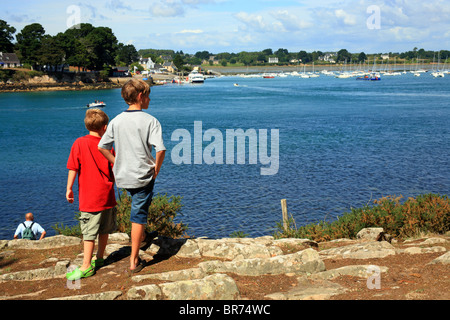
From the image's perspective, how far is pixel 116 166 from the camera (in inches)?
230

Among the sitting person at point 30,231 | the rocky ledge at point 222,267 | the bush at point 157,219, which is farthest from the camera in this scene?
the sitting person at point 30,231

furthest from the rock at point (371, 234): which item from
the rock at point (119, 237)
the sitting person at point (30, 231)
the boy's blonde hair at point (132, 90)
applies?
the sitting person at point (30, 231)

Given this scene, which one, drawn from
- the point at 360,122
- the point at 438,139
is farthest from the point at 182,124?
the point at 438,139

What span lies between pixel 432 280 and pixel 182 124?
160ft

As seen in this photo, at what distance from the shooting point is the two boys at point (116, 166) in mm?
5727

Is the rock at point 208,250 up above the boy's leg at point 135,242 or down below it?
below

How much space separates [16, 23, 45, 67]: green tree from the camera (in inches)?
4937

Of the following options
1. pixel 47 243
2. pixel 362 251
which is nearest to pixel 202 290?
pixel 362 251

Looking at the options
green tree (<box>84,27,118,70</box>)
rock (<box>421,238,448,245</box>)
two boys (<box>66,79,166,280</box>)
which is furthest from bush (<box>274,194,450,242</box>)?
green tree (<box>84,27,118,70</box>)

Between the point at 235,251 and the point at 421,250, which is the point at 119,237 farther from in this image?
the point at 421,250

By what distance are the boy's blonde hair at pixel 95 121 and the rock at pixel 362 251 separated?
163 inches

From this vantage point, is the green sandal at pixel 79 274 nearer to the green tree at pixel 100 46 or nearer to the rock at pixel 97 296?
the rock at pixel 97 296

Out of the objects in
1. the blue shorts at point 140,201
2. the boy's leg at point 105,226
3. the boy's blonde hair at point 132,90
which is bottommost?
the boy's leg at point 105,226

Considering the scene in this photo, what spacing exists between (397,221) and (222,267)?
Answer: 235 inches
